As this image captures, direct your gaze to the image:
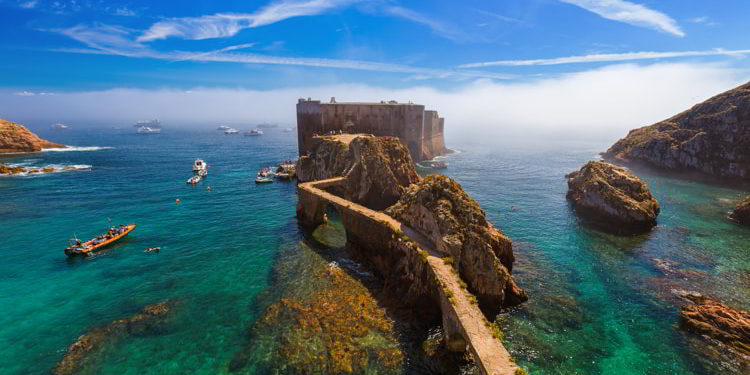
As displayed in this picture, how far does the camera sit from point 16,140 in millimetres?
103812

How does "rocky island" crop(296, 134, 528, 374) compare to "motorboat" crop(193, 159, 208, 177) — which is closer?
"rocky island" crop(296, 134, 528, 374)

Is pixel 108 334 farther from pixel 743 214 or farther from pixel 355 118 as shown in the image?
pixel 743 214

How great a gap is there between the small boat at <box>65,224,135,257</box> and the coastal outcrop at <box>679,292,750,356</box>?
5470 centimetres

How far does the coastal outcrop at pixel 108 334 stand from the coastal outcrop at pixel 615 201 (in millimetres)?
51113

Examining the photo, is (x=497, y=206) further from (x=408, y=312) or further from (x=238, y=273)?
(x=238, y=273)

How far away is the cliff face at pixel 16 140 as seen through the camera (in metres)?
101

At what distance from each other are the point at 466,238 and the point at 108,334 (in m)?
26.8

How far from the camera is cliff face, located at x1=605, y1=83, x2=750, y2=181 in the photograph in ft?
231

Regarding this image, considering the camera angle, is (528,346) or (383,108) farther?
(383,108)

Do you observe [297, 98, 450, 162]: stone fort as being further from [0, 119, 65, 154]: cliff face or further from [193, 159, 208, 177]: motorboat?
[0, 119, 65, 154]: cliff face

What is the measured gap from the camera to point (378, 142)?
51031 mm

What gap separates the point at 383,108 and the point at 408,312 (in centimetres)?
6059

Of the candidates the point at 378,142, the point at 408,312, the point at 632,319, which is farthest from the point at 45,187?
the point at 632,319

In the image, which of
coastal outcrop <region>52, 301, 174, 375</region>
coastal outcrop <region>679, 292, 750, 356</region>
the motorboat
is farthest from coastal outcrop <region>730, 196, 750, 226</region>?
the motorboat
